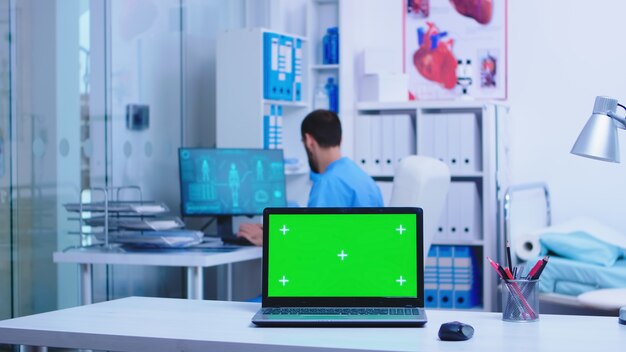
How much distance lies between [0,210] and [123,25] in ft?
4.08

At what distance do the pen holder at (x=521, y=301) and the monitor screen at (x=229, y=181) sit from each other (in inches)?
90.3

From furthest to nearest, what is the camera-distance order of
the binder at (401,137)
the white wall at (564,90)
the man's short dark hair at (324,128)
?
the white wall at (564,90), the binder at (401,137), the man's short dark hair at (324,128)

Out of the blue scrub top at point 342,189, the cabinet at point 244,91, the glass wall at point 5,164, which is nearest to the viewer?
the glass wall at point 5,164

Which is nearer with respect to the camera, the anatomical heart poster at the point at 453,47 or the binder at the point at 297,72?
the binder at the point at 297,72

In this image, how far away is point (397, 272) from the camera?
95.5 inches

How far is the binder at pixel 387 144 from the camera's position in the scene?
5352 millimetres

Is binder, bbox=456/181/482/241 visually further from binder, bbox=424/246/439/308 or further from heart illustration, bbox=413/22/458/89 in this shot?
heart illustration, bbox=413/22/458/89

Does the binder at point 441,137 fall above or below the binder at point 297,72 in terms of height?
below

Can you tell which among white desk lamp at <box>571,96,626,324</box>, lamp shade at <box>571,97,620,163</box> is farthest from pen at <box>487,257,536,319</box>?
lamp shade at <box>571,97,620,163</box>

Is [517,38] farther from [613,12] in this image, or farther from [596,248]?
[596,248]

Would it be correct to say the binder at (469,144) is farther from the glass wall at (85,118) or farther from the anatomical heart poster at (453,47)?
the glass wall at (85,118)

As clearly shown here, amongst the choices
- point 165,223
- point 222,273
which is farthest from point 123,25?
point 222,273

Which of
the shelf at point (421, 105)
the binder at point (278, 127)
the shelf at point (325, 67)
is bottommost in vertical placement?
the binder at point (278, 127)

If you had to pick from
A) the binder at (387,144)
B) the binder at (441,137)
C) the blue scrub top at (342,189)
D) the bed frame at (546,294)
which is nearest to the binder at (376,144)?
the binder at (387,144)
